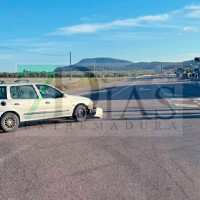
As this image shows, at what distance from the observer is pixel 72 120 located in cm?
1097

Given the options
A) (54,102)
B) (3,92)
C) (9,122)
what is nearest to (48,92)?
(54,102)

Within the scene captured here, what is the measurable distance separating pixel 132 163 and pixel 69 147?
190 cm

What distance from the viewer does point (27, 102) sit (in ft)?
30.3

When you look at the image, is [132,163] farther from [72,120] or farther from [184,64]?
[184,64]

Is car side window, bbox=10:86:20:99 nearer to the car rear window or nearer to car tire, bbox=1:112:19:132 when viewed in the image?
the car rear window

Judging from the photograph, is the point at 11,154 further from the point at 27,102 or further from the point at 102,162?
the point at 27,102

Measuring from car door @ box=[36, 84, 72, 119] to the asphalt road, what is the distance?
0.50 metres

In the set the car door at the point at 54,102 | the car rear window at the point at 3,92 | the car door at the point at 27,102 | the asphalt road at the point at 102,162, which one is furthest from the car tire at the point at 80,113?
the car rear window at the point at 3,92

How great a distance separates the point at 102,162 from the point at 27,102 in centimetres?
439

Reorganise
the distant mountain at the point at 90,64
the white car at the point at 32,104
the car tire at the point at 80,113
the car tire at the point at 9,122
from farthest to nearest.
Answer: the distant mountain at the point at 90,64 → the car tire at the point at 80,113 → the white car at the point at 32,104 → the car tire at the point at 9,122

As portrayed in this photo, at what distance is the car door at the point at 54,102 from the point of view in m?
9.77

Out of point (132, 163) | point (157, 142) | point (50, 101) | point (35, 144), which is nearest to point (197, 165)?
point (132, 163)

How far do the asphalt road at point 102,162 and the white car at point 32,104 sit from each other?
0.45 metres

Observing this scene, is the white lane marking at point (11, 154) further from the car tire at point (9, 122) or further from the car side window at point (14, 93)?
the car side window at point (14, 93)
